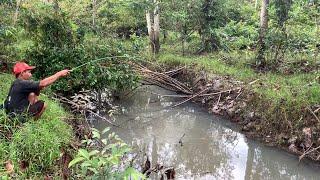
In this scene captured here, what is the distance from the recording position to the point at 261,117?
9.02 m

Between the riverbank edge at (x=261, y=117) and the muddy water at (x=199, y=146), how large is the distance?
205 millimetres

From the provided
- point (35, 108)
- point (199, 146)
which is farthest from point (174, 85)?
point (35, 108)

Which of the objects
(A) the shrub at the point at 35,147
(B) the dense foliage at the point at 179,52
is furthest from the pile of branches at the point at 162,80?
(A) the shrub at the point at 35,147

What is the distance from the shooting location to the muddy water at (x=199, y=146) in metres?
7.69

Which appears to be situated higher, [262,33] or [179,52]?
[262,33]

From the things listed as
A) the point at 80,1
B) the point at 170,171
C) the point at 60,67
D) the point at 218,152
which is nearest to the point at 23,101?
the point at 170,171

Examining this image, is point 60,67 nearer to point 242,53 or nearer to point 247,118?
point 247,118

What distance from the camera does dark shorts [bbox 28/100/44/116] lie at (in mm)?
6271

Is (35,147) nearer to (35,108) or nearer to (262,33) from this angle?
(35,108)

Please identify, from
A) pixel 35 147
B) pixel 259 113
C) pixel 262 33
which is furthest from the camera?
pixel 262 33

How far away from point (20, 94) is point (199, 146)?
4.30m

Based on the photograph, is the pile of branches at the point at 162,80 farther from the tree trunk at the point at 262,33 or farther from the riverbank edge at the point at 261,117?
the tree trunk at the point at 262,33

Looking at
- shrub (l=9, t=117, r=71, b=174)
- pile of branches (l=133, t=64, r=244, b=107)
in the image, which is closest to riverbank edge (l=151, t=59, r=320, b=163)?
pile of branches (l=133, t=64, r=244, b=107)

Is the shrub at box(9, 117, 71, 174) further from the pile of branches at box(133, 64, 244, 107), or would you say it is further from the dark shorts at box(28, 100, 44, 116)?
the pile of branches at box(133, 64, 244, 107)
